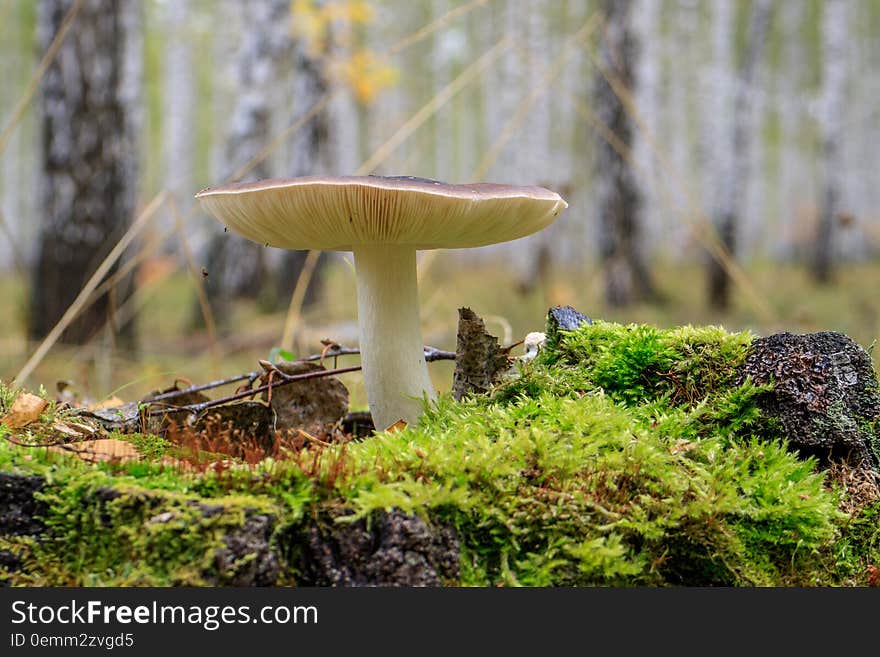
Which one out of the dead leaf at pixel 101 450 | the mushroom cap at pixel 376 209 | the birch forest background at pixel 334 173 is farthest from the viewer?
the birch forest background at pixel 334 173

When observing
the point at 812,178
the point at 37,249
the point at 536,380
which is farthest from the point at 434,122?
the point at 536,380

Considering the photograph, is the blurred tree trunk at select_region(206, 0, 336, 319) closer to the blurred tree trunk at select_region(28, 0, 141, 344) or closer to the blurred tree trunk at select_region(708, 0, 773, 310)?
the blurred tree trunk at select_region(28, 0, 141, 344)

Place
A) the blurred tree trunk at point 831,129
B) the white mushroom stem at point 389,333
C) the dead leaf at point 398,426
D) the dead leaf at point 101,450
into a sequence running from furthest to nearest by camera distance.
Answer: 1. the blurred tree trunk at point 831,129
2. the white mushroom stem at point 389,333
3. the dead leaf at point 398,426
4. the dead leaf at point 101,450

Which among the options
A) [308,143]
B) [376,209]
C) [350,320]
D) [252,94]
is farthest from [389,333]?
[252,94]

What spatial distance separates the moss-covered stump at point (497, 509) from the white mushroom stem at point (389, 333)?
0.38 meters

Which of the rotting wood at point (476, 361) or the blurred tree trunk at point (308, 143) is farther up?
the blurred tree trunk at point (308, 143)

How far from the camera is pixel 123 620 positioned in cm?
114

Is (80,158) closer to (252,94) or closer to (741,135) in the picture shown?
(252,94)

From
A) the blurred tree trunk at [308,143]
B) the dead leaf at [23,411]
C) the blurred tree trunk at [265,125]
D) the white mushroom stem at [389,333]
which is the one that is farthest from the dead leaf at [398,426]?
the blurred tree trunk at [265,125]

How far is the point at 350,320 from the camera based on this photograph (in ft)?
28.0

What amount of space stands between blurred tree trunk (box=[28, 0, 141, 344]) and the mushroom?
3385mm

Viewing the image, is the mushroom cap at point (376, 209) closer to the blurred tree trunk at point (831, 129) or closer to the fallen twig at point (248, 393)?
the fallen twig at point (248, 393)

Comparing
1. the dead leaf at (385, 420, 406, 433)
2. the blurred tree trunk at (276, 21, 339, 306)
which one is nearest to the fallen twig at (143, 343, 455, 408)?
the dead leaf at (385, 420, 406, 433)

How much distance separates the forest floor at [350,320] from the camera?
4.08 meters
